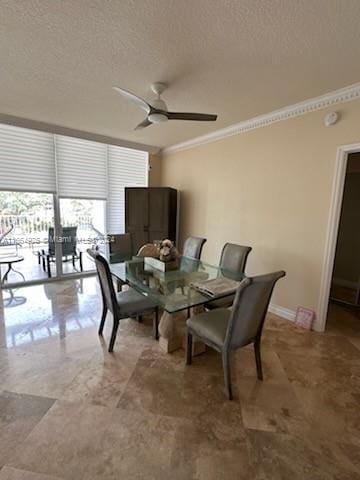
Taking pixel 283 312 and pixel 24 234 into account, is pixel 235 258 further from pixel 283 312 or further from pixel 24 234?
pixel 24 234

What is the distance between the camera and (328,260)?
105 inches

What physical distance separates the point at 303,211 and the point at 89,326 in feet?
9.68

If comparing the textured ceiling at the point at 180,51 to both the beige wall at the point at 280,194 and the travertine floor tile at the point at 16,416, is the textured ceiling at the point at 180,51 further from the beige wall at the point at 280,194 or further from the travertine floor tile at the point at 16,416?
the travertine floor tile at the point at 16,416

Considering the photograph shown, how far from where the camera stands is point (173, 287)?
7.63 ft

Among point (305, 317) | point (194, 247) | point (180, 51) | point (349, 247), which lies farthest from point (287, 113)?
point (349, 247)

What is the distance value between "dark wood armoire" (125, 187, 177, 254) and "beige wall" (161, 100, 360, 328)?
0.68m

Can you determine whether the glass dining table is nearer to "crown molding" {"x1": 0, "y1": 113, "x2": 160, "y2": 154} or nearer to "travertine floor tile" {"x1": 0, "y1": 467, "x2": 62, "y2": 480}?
"travertine floor tile" {"x1": 0, "y1": 467, "x2": 62, "y2": 480}

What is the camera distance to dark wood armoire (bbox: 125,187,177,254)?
4.46 meters

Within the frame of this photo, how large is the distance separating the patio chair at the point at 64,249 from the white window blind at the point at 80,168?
69 centimetres

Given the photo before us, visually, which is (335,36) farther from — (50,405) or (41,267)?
(41,267)

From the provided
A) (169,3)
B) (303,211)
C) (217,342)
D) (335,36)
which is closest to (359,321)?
(303,211)

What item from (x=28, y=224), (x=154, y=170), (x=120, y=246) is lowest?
(x=120, y=246)

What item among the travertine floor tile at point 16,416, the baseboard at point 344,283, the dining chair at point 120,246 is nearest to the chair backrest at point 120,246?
the dining chair at point 120,246

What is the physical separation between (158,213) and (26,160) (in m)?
2.37
